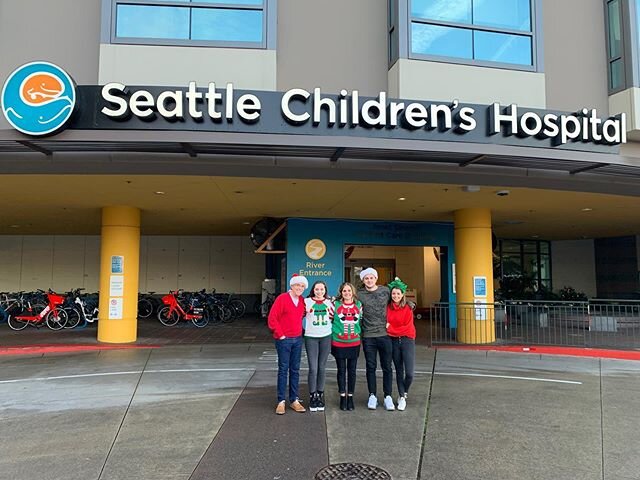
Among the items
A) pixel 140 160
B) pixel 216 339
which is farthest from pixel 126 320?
pixel 140 160

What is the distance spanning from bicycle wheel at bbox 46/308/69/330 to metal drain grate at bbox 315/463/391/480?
12.8m

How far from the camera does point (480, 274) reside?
1244cm

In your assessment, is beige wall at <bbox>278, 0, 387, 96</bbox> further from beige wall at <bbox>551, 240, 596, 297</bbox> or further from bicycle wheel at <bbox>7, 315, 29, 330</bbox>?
beige wall at <bbox>551, 240, 596, 297</bbox>

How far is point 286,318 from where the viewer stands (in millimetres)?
5805

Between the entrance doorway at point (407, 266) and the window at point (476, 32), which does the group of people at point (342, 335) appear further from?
the entrance doorway at point (407, 266)

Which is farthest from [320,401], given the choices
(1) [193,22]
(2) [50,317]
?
(2) [50,317]

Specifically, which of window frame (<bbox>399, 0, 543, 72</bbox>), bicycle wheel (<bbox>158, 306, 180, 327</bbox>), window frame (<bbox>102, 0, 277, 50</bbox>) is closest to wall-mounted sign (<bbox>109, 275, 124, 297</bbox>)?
bicycle wheel (<bbox>158, 306, 180, 327</bbox>)

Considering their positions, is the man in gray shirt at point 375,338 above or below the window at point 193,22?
below

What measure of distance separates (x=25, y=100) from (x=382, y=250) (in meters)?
15.1

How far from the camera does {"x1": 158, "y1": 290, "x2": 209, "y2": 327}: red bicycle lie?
51.3ft

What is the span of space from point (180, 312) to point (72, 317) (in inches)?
122

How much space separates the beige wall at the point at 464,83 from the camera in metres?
8.41

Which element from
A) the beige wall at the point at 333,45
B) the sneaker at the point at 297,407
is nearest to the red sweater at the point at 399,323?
the sneaker at the point at 297,407

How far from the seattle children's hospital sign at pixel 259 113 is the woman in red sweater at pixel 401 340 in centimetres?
266
